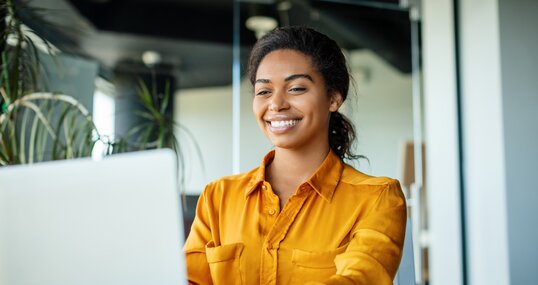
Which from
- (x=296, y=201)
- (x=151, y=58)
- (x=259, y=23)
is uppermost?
(x=151, y=58)

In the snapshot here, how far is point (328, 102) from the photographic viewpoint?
5.25 ft

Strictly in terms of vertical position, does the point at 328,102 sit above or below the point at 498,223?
above

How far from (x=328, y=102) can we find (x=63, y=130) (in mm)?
1899

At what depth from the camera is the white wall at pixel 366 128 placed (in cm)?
449

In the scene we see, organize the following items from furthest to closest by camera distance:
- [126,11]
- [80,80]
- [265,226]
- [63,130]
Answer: [126,11] → [80,80] → [63,130] → [265,226]

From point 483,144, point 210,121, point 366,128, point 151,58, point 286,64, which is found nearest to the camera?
point 286,64

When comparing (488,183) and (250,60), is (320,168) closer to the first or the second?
(250,60)

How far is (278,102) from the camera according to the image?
149 centimetres

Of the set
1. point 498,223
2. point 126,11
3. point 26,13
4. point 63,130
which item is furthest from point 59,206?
point 126,11

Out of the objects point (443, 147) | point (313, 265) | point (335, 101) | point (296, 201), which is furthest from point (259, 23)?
point (313, 265)

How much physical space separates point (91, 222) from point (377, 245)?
724 millimetres

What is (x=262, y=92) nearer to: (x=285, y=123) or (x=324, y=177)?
(x=285, y=123)

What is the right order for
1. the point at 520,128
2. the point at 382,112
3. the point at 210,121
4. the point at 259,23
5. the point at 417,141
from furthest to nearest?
1. the point at 210,121
2. the point at 259,23
3. the point at 382,112
4. the point at 417,141
5. the point at 520,128

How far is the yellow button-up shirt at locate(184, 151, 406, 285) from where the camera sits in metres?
1.35
